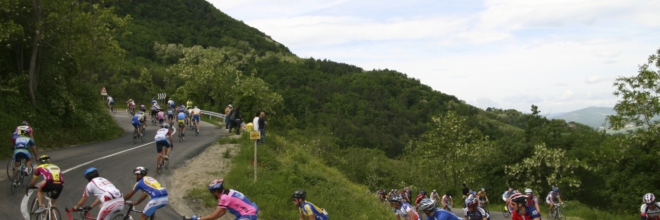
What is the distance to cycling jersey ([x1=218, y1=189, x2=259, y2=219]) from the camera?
7.95m

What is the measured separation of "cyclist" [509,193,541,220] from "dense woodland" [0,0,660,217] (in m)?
17.5

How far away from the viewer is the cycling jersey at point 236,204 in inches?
313

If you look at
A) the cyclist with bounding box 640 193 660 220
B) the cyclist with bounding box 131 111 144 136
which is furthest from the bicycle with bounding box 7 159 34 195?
the cyclist with bounding box 640 193 660 220

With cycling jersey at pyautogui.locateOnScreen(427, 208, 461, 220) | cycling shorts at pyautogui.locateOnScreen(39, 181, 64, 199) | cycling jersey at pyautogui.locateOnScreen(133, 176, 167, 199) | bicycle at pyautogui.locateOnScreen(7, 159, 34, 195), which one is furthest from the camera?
bicycle at pyautogui.locateOnScreen(7, 159, 34, 195)

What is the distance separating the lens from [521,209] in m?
8.71

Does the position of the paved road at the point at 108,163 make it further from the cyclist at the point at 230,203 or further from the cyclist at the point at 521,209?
the cyclist at the point at 521,209

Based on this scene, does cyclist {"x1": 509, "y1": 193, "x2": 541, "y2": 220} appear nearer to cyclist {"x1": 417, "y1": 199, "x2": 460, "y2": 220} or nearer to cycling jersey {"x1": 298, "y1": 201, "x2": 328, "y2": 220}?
cyclist {"x1": 417, "y1": 199, "x2": 460, "y2": 220}

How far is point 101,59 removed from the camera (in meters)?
37.7

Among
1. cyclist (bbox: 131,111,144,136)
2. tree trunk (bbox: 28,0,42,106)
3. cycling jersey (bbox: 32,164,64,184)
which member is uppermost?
tree trunk (bbox: 28,0,42,106)

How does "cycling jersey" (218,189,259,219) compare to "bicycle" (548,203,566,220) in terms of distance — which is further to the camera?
"bicycle" (548,203,566,220)

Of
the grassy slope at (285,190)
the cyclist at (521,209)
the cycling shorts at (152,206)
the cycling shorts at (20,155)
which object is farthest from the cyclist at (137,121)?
the cyclist at (521,209)

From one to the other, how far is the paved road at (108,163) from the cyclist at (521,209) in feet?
26.1

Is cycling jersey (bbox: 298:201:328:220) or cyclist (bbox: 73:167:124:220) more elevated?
cyclist (bbox: 73:167:124:220)

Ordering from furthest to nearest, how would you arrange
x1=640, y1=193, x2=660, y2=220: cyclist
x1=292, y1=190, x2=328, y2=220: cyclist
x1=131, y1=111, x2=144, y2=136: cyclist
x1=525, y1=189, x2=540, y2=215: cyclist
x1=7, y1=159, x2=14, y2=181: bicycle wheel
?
1. x1=131, y1=111, x2=144, y2=136: cyclist
2. x1=7, y1=159, x2=14, y2=181: bicycle wheel
3. x1=640, y1=193, x2=660, y2=220: cyclist
4. x1=525, y1=189, x2=540, y2=215: cyclist
5. x1=292, y1=190, x2=328, y2=220: cyclist
